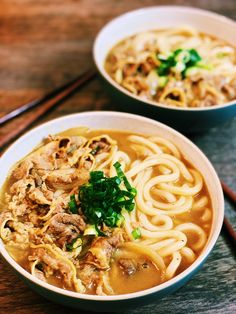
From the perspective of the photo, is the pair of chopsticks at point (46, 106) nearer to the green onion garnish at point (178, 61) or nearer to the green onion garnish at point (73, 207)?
the green onion garnish at point (178, 61)

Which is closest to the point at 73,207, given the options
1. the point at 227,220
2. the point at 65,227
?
the point at 65,227

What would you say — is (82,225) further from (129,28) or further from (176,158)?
(129,28)

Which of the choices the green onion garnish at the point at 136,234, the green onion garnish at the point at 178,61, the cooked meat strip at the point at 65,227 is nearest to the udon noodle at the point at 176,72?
the green onion garnish at the point at 178,61

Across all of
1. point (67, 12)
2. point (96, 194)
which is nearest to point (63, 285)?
point (96, 194)

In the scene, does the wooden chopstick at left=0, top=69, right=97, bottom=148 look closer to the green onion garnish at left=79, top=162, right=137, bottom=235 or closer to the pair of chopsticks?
the pair of chopsticks

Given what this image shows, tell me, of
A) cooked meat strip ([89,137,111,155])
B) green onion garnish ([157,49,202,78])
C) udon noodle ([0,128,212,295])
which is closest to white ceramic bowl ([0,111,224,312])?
udon noodle ([0,128,212,295])

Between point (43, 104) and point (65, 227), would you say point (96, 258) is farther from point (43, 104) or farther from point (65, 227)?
point (43, 104)
